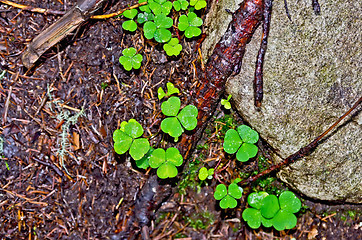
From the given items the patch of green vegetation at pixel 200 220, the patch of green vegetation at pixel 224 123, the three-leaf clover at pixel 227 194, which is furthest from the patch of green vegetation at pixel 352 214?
the patch of green vegetation at pixel 224 123

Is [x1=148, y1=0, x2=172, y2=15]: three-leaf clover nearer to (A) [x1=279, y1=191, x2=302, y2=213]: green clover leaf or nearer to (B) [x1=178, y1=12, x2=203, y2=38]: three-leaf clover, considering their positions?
(B) [x1=178, y1=12, x2=203, y2=38]: three-leaf clover

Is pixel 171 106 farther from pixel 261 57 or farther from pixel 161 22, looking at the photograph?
pixel 261 57

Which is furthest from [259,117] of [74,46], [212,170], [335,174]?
[74,46]

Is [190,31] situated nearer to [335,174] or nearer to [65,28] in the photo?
[65,28]

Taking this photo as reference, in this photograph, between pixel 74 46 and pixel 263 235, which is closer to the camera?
pixel 74 46

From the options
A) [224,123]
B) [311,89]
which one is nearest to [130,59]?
[224,123]

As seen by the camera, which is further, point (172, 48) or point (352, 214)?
point (352, 214)
